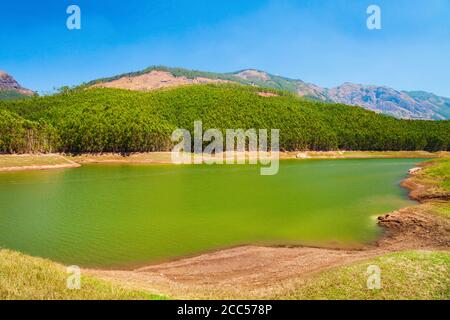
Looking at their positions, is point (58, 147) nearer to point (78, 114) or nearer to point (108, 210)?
point (78, 114)

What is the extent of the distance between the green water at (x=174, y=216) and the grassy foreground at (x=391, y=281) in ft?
33.6

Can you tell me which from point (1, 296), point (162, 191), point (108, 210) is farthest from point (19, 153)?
point (1, 296)

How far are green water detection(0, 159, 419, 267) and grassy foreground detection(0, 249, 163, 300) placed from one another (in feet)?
26.5

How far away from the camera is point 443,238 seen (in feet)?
102

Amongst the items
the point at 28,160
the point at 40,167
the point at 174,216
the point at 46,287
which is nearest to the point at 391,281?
the point at 46,287

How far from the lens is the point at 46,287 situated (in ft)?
52.9

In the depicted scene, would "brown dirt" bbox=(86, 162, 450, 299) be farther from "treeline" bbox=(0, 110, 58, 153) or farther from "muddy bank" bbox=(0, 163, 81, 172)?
"treeline" bbox=(0, 110, 58, 153)

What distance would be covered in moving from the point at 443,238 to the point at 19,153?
11728 centimetres

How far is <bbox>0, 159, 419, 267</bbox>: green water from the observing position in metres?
30.8

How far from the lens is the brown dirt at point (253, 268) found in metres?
19.7

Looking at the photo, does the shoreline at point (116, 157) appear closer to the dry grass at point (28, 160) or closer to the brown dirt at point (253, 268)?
the dry grass at point (28, 160)

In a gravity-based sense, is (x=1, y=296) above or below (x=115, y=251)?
above

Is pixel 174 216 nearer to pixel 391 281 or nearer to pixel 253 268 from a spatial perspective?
pixel 253 268

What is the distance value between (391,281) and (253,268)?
9.42 meters
